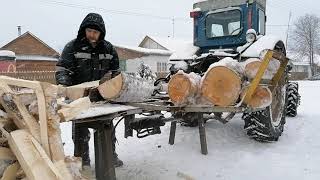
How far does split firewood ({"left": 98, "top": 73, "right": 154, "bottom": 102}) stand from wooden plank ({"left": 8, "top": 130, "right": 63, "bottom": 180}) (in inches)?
58.3

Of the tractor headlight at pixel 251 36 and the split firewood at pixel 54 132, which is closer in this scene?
the split firewood at pixel 54 132

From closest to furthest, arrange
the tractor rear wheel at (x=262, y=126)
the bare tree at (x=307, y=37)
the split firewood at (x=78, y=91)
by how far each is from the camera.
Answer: the split firewood at (x=78, y=91) → the tractor rear wheel at (x=262, y=126) → the bare tree at (x=307, y=37)

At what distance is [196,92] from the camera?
15.9 feet

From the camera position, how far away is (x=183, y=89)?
470 centimetres

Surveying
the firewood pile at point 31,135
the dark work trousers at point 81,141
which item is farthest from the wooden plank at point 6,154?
the dark work trousers at point 81,141

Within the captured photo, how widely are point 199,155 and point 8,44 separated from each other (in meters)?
29.4

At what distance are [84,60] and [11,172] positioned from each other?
7.35 feet

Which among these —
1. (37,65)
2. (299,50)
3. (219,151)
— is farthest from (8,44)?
(299,50)

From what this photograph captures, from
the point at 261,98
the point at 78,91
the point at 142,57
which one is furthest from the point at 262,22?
the point at 142,57

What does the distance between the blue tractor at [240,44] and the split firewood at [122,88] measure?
1671mm

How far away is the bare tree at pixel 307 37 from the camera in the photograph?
59.8 m

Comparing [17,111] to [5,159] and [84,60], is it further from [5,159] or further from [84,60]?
[84,60]

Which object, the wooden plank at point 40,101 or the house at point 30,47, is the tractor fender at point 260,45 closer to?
the wooden plank at point 40,101

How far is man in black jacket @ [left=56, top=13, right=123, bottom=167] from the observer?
4535 mm
